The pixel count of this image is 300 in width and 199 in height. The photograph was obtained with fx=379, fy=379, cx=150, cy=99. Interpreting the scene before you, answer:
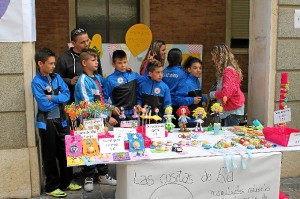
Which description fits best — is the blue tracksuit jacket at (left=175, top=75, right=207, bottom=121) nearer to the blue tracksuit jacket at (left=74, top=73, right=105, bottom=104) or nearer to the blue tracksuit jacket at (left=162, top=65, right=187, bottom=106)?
the blue tracksuit jacket at (left=162, top=65, right=187, bottom=106)

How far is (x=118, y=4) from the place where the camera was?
9.44 metres

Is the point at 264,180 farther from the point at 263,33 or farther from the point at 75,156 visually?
the point at 263,33

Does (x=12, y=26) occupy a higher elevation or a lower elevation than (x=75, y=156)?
higher

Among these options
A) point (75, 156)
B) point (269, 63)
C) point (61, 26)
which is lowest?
point (75, 156)

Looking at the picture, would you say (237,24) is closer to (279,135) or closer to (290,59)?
(290,59)

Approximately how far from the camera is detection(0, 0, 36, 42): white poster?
4.22 metres

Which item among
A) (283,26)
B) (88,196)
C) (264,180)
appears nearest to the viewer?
(264,180)

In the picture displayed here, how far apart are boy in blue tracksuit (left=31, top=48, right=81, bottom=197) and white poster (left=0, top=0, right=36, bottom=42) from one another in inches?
12.8

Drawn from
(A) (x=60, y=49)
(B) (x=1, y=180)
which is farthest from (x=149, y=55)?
(A) (x=60, y=49)

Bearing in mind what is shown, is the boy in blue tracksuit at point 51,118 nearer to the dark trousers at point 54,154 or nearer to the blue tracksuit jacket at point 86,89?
the dark trousers at point 54,154

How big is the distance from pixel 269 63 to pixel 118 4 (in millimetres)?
5335

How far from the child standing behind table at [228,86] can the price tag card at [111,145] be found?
152 centimetres

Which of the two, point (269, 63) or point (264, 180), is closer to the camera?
point (264, 180)

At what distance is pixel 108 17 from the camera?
30.9ft
